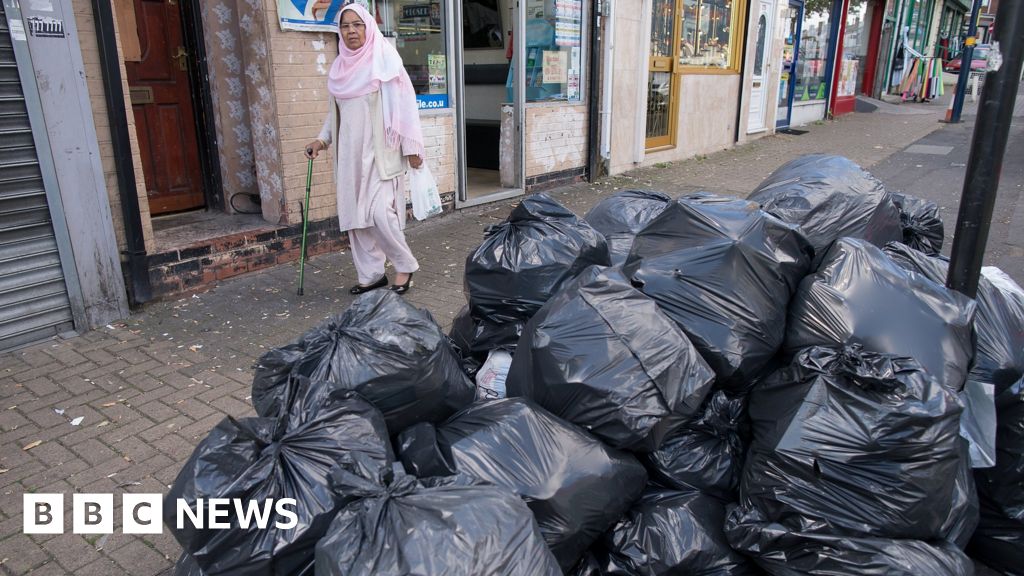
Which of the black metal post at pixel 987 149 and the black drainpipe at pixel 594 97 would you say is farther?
the black drainpipe at pixel 594 97

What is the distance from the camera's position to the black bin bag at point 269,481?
1.70m

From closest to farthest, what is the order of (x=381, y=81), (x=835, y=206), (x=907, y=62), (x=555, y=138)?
(x=835, y=206), (x=381, y=81), (x=555, y=138), (x=907, y=62)

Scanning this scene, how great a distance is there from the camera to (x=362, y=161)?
4.57 metres

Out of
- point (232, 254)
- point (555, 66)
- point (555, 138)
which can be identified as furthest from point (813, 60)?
point (232, 254)

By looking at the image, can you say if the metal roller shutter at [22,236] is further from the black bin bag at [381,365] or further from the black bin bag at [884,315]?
the black bin bag at [884,315]

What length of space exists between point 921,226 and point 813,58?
1416 cm

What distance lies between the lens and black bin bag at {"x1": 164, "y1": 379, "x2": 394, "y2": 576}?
1.70 m

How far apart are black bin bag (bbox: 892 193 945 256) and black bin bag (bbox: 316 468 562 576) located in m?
2.88

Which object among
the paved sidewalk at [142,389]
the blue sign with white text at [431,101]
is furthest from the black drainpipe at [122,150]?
the blue sign with white text at [431,101]

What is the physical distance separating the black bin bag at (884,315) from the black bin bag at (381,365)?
4.10ft

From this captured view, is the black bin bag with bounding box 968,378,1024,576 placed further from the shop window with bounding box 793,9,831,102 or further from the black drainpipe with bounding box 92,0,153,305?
the shop window with bounding box 793,9,831,102

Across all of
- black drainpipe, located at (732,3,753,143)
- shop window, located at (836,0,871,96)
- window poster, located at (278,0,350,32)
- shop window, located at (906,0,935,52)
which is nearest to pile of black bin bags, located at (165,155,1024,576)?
window poster, located at (278,0,350,32)

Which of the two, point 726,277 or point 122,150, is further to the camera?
point 122,150

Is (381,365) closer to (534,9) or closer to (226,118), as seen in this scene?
(226,118)
